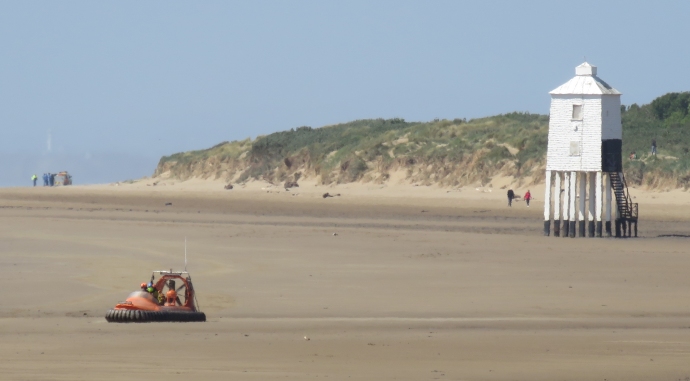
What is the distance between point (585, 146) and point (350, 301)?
1706 cm

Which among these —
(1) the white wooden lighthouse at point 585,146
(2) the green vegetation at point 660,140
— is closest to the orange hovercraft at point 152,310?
(1) the white wooden lighthouse at point 585,146

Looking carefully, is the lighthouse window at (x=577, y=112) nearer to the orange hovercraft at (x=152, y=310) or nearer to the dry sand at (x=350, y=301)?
the dry sand at (x=350, y=301)

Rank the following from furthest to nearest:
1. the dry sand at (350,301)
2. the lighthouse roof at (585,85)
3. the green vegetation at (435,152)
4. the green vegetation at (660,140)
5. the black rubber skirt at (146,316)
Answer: the green vegetation at (435,152), the green vegetation at (660,140), the lighthouse roof at (585,85), the black rubber skirt at (146,316), the dry sand at (350,301)

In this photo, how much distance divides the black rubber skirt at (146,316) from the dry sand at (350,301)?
0.66 feet

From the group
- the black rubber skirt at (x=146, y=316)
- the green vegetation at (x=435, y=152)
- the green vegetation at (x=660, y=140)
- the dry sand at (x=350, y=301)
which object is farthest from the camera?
the green vegetation at (x=435, y=152)

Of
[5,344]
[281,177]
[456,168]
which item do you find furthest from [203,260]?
[281,177]

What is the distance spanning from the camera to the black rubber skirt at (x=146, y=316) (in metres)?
14.7

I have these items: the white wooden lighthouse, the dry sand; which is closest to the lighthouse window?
the white wooden lighthouse

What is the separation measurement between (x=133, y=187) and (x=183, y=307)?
59.3 meters

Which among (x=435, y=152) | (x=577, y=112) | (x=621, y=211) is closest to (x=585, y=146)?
(x=577, y=112)

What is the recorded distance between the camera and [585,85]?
33281mm

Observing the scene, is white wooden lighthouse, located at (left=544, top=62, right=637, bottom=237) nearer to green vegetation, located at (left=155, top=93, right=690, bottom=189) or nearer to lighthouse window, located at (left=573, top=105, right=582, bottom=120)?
lighthouse window, located at (left=573, top=105, right=582, bottom=120)

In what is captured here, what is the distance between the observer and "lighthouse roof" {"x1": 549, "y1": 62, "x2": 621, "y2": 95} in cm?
3303

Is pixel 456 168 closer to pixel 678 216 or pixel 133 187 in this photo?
pixel 678 216
